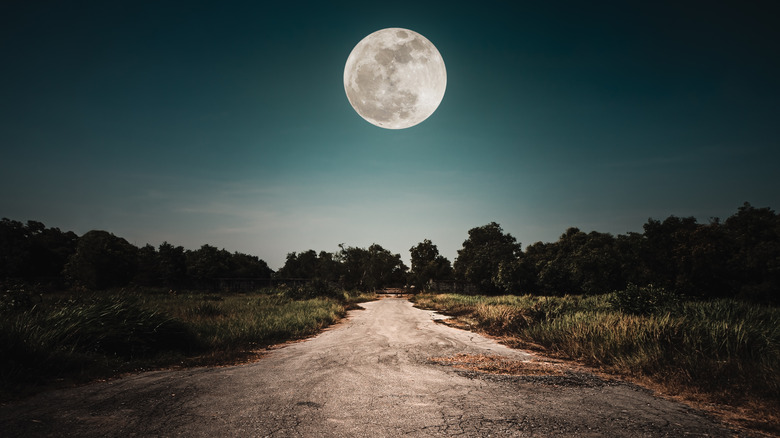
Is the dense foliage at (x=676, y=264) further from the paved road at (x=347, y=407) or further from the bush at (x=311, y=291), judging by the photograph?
the bush at (x=311, y=291)

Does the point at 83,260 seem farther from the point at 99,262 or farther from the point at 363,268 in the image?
the point at 363,268

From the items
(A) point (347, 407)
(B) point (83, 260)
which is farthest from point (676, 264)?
(B) point (83, 260)

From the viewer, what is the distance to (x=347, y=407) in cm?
466

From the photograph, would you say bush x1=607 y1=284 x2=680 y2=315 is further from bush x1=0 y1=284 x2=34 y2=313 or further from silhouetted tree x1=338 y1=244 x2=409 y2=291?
silhouetted tree x1=338 y1=244 x2=409 y2=291

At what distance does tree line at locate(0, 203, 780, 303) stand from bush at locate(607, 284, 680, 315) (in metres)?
14.1

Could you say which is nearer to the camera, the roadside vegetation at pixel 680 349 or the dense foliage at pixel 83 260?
the roadside vegetation at pixel 680 349

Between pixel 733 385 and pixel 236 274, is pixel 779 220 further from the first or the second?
pixel 236 274

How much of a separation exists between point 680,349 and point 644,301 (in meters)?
4.87

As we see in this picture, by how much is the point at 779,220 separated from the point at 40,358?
Answer: 140 feet

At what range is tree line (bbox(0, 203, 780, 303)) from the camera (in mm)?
24953

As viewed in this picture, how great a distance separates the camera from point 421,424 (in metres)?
4.10

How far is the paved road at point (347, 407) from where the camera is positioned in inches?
154

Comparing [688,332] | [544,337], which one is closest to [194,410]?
[544,337]

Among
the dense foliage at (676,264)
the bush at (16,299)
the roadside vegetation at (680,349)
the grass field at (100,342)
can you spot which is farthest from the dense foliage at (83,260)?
the dense foliage at (676,264)
